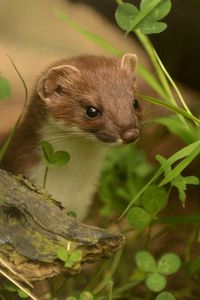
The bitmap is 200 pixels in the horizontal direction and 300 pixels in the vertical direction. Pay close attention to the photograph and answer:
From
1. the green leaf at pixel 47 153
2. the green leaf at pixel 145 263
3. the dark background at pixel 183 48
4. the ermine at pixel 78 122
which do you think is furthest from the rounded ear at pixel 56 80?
the dark background at pixel 183 48

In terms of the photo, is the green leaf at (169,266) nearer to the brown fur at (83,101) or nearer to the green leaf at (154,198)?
the green leaf at (154,198)

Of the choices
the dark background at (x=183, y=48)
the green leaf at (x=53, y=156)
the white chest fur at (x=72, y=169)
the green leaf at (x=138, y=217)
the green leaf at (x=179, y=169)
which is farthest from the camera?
the dark background at (x=183, y=48)

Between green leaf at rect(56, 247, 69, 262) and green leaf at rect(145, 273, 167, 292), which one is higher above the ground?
green leaf at rect(56, 247, 69, 262)

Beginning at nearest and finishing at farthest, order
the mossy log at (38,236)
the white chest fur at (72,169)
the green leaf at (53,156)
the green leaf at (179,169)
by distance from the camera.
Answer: the mossy log at (38,236)
the green leaf at (179,169)
the green leaf at (53,156)
the white chest fur at (72,169)

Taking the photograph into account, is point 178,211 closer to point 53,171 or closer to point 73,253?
point 53,171

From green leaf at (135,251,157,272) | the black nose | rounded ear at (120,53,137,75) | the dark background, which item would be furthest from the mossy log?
the dark background

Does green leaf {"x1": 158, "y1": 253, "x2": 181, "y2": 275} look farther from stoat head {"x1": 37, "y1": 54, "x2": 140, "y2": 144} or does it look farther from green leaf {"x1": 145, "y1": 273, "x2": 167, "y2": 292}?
stoat head {"x1": 37, "y1": 54, "x2": 140, "y2": 144}
